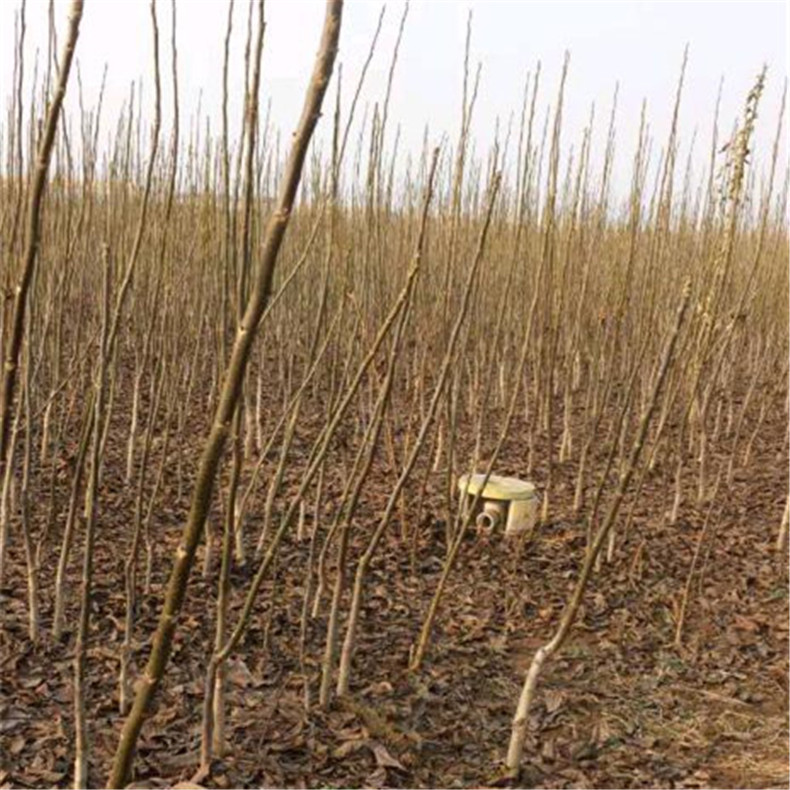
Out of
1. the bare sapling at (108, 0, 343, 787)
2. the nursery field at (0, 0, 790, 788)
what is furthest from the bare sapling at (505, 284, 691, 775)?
the bare sapling at (108, 0, 343, 787)

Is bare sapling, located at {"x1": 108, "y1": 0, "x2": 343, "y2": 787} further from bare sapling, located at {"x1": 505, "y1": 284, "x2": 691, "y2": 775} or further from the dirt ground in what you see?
the dirt ground

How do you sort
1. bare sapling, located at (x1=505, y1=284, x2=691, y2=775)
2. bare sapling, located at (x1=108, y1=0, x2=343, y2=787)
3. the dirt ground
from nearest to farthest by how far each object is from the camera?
1. bare sapling, located at (x1=108, y1=0, x2=343, y2=787)
2. bare sapling, located at (x1=505, y1=284, x2=691, y2=775)
3. the dirt ground

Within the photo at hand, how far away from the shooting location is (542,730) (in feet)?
5.04

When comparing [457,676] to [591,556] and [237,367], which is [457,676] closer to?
[591,556]

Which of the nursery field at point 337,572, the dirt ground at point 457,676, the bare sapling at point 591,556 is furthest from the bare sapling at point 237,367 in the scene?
the dirt ground at point 457,676

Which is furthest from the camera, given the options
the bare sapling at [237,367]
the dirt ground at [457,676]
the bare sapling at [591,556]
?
the dirt ground at [457,676]

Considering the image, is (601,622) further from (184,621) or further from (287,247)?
(287,247)

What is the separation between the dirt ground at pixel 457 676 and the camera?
137cm

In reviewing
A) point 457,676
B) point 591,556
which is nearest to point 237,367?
point 591,556

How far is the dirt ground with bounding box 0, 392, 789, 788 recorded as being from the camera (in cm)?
137

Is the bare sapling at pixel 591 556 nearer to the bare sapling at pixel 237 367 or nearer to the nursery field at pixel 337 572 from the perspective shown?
the nursery field at pixel 337 572

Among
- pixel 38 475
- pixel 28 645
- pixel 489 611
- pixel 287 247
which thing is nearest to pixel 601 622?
pixel 489 611

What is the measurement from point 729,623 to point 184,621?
1.24m

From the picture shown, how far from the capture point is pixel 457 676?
5.54 ft
